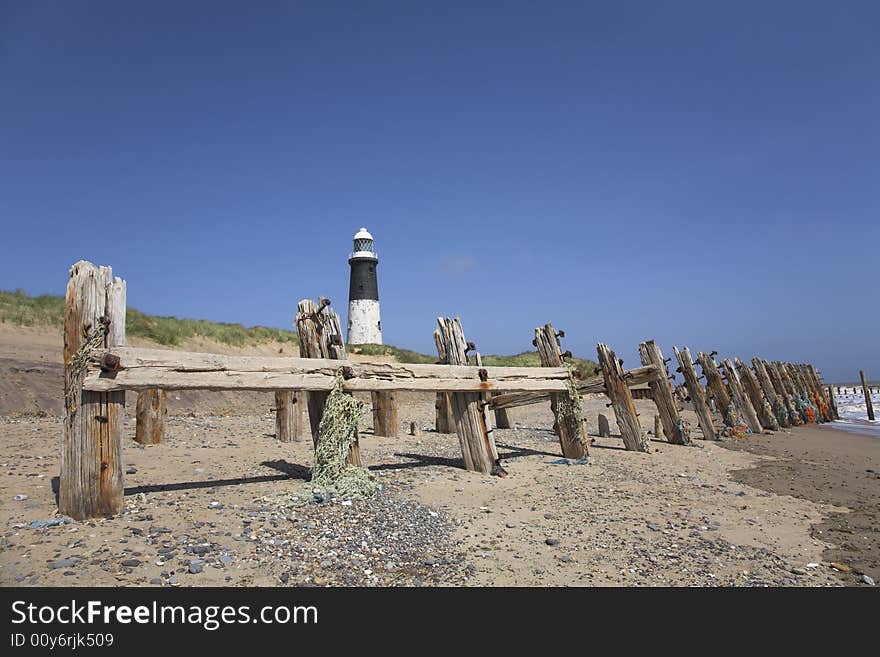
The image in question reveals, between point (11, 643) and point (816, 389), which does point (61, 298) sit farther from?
point (816, 389)

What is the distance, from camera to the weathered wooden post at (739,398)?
16188mm

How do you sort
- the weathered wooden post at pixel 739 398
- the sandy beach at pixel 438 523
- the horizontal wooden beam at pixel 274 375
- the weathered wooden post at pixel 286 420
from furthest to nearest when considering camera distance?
1. the weathered wooden post at pixel 739 398
2. the weathered wooden post at pixel 286 420
3. the horizontal wooden beam at pixel 274 375
4. the sandy beach at pixel 438 523

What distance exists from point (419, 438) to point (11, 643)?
9676mm

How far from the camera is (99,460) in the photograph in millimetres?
5102

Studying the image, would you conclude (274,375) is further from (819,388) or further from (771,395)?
(819,388)

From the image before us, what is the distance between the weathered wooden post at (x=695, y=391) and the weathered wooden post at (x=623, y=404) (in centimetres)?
377

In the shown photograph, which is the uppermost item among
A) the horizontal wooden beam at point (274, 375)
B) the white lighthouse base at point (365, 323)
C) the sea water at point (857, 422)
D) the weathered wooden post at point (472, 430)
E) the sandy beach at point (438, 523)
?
the white lighthouse base at point (365, 323)

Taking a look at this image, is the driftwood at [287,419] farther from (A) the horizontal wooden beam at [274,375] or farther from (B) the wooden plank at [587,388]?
(A) the horizontal wooden beam at [274,375]

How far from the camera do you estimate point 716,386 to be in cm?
1547

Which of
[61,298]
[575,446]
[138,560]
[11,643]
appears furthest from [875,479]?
[61,298]

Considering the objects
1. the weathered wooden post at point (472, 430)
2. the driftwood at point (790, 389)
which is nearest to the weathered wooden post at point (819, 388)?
the driftwood at point (790, 389)

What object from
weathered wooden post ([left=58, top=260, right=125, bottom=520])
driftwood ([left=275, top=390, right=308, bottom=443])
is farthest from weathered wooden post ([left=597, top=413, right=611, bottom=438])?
weathered wooden post ([left=58, top=260, right=125, bottom=520])

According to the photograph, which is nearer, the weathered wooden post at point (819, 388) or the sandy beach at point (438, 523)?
the sandy beach at point (438, 523)

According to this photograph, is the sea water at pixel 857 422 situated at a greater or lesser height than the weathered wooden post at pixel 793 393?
lesser
